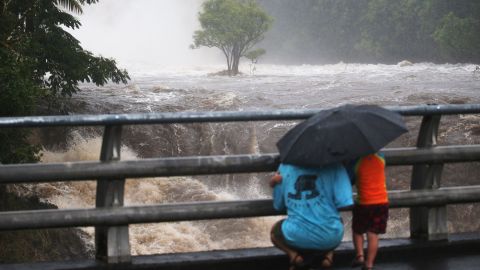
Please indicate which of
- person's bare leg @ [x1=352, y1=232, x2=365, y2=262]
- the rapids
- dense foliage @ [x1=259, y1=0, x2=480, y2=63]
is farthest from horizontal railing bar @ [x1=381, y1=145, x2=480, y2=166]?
dense foliage @ [x1=259, y1=0, x2=480, y2=63]

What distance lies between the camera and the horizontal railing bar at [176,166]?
13.2 feet

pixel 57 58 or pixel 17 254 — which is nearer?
pixel 17 254

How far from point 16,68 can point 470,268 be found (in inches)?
385

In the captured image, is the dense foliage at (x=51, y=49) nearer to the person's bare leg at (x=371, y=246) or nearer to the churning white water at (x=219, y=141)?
the churning white water at (x=219, y=141)

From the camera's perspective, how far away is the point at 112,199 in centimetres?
418

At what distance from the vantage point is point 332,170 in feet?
12.4

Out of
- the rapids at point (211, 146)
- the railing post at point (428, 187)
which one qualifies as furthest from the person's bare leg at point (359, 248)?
the rapids at point (211, 146)

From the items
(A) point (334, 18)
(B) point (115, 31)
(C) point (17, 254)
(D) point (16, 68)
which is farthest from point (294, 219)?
(B) point (115, 31)

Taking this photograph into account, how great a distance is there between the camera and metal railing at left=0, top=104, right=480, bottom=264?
4.02 m

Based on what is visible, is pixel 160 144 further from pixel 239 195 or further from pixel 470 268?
pixel 470 268

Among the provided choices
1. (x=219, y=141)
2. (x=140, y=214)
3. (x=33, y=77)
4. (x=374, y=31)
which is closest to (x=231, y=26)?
(x=374, y=31)

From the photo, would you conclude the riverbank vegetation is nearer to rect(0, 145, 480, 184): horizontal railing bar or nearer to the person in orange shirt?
rect(0, 145, 480, 184): horizontal railing bar

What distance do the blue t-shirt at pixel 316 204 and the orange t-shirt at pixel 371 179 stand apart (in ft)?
0.78

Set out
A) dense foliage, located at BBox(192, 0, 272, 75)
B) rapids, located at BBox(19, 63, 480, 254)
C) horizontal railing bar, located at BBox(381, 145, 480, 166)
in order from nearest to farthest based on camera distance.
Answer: horizontal railing bar, located at BBox(381, 145, 480, 166), rapids, located at BBox(19, 63, 480, 254), dense foliage, located at BBox(192, 0, 272, 75)
